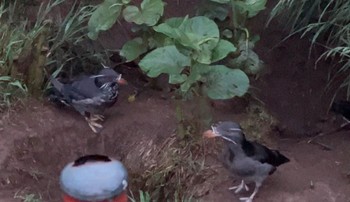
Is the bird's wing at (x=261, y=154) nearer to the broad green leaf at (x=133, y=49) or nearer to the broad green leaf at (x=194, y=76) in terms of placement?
the broad green leaf at (x=194, y=76)

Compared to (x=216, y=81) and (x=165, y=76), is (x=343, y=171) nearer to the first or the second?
(x=216, y=81)

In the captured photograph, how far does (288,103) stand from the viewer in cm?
580

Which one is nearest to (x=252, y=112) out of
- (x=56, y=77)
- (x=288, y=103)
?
(x=288, y=103)

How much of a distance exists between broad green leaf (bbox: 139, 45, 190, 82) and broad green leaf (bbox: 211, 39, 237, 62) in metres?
0.15

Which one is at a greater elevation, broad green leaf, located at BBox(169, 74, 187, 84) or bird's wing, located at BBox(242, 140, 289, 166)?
broad green leaf, located at BBox(169, 74, 187, 84)

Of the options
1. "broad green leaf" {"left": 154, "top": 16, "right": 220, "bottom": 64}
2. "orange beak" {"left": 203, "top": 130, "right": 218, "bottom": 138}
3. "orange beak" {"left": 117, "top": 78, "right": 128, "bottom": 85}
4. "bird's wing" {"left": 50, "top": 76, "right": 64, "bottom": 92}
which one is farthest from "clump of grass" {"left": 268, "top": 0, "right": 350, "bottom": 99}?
"bird's wing" {"left": 50, "top": 76, "right": 64, "bottom": 92}

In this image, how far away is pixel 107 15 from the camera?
5.20 meters

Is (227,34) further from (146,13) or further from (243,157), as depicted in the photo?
(243,157)

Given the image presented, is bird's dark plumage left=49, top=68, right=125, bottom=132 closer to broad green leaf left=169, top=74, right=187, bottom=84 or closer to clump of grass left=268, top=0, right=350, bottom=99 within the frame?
broad green leaf left=169, top=74, right=187, bottom=84

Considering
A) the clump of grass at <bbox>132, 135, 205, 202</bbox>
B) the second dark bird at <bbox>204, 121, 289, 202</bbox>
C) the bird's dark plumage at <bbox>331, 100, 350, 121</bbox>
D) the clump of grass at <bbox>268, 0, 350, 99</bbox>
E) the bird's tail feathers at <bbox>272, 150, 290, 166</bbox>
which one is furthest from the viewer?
Answer: the bird's dark plumage at <bbox>331, 100, 350, 121</bbox>

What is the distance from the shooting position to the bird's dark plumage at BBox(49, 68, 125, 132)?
517 centimetres

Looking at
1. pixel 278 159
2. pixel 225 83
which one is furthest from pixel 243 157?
pixel 225 83

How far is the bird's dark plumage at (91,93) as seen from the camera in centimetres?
517

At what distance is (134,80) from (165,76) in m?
0.20
